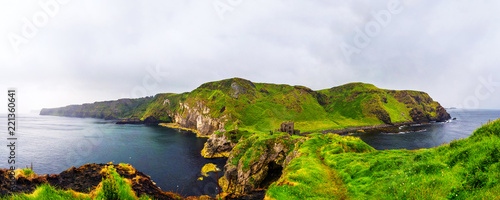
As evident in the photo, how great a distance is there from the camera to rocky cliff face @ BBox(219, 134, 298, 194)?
45781 mm

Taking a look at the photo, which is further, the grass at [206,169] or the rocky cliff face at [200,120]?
the rocky cliff face at [200,120]

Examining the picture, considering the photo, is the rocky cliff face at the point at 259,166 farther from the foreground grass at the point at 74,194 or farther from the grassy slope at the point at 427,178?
the foreground grass at the point at 74,194

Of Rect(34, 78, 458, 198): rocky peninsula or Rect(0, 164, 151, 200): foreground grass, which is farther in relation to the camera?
Rect(34, 78, 458, 198): rocky peninsula

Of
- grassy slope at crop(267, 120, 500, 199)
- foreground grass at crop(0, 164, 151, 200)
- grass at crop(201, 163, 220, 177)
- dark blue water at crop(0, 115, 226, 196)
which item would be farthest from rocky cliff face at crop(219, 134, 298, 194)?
foreground grass at crop(0, 164, 151, 200)

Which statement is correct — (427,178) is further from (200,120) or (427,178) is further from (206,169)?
(200,120)

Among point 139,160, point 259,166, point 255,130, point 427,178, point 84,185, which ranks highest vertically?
point 427,178

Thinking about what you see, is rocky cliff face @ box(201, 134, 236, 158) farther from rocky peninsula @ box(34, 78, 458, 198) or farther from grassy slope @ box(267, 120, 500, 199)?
grassy slope @ box(267, 120, 500, 199)

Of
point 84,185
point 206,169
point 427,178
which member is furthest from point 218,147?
point 427,178

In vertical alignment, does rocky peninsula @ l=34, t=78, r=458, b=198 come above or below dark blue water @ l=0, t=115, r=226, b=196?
above

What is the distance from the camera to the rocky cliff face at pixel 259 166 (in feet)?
150

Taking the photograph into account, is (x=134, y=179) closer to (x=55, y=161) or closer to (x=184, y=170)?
(x=184, y=170)

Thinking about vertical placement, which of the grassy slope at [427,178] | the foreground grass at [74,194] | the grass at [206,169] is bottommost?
the grass at [206,169]

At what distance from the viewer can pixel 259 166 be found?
1870 inches

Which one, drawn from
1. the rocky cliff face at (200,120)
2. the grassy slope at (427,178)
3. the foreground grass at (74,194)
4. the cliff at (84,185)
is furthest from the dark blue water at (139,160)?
the rocky cliff face at (200,120)
